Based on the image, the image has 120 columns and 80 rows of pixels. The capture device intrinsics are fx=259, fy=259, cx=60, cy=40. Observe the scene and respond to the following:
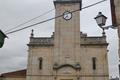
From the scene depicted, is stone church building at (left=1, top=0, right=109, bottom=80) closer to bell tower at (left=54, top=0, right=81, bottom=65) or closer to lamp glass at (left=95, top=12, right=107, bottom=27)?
bell tower at (left=54, top=0, right=81, bottom=65)

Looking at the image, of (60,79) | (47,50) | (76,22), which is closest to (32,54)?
(47,50)

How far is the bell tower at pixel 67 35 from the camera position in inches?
1153

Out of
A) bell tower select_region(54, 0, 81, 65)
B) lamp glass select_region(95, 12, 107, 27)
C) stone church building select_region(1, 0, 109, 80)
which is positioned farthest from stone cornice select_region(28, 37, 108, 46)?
lamp glass select_region(95, 12, 107, 27)

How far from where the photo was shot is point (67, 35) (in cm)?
3011

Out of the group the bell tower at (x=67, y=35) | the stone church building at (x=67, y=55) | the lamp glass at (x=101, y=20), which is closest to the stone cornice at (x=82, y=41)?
the stone church building at (x=67, y=55)

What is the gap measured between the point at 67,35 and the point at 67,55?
95.2 inches

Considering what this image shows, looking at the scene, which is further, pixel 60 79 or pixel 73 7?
pixel 73 7

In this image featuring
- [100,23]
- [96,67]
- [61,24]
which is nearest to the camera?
[100,23]

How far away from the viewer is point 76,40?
98.5ft

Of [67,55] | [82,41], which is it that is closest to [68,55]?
[67,55]

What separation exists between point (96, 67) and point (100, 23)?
20.3 metres

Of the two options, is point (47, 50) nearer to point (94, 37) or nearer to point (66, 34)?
point (66, 34)

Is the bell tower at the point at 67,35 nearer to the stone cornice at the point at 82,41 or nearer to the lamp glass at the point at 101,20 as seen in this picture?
the stone cornice at the point at 82,41

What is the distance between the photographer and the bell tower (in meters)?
29.3
